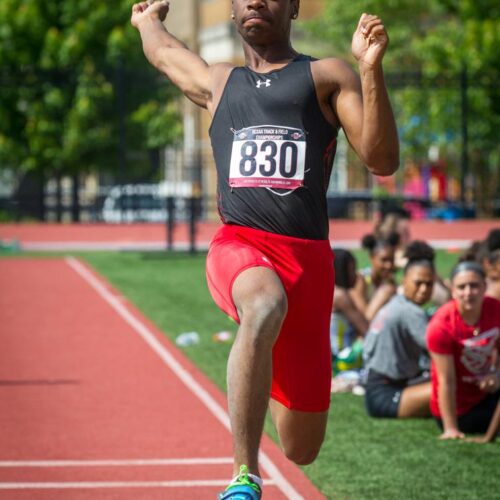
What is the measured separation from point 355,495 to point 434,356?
1656 millimetres

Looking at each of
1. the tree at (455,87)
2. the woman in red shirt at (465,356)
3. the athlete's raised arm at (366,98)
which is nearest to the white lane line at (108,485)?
the woman in red shirt at (465,356)

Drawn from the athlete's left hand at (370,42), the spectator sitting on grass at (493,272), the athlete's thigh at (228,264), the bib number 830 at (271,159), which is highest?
the athlete's left hand at (370,42)

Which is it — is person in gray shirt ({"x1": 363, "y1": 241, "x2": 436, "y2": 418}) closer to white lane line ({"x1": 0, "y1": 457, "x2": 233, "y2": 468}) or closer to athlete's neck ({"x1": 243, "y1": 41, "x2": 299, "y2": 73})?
white lane line ({"x1": 0, "y1": 457, "x2": 233, "y2": 468})

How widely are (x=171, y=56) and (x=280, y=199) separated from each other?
3.30ft

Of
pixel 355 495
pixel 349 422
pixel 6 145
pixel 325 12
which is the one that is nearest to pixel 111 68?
pixel 6 145

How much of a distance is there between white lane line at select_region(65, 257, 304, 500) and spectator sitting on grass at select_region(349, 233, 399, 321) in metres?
1.71

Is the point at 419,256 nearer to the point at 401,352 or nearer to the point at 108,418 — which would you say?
the point at 401,352

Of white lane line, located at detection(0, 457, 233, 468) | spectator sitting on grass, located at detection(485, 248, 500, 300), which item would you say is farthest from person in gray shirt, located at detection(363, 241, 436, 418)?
white lane line, located at detection(0, 457, 233, 468)

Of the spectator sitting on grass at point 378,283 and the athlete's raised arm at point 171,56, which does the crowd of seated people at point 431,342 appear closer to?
the spectator sitting on grass at point 378,283

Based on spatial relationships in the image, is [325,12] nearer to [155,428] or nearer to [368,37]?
[155,428]

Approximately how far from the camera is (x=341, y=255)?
462 inches

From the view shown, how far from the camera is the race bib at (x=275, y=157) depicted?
221 inches

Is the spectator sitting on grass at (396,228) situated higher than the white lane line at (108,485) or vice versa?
the spectator sitting on grass at (396,228)

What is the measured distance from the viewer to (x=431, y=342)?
873 cm
